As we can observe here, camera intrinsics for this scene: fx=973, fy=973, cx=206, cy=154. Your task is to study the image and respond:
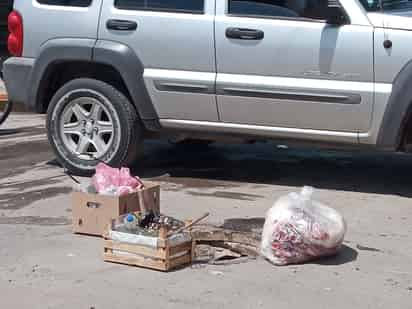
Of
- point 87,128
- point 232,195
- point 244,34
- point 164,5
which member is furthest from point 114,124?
point 244,34

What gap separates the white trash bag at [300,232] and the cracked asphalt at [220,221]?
8 centimetres

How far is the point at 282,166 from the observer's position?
8.84 metres

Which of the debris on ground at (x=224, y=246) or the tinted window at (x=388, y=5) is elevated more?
the tinted window at (x=388, y=5)

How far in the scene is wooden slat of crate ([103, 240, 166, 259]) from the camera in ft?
18.5

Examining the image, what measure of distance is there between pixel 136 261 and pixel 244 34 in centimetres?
249

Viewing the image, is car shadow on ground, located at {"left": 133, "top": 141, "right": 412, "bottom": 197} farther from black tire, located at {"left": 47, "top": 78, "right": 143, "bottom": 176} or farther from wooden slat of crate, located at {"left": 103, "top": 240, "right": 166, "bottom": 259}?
wooden slat of crate, located at {"left": 103, "top": 240, "right": 166, "bottom": 259}

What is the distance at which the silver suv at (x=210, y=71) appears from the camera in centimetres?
726

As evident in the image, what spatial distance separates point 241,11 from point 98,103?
4.72ft

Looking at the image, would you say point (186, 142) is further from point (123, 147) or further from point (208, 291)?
point (208, 291)

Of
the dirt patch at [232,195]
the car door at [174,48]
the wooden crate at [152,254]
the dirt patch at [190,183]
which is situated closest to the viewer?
the wooden crate at [152,254]

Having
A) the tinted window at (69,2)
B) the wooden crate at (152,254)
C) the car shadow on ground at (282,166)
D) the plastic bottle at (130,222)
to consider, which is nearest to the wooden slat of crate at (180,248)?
the wooden crate at (152,254)

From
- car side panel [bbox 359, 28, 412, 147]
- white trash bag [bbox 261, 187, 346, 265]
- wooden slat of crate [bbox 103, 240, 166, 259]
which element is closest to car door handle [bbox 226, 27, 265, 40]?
Answer: car side panel [bbox 359, 28, 412, 147]

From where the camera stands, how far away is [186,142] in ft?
31.3

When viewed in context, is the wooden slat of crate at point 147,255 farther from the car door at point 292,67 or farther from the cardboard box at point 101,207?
the car door at point 292,67
